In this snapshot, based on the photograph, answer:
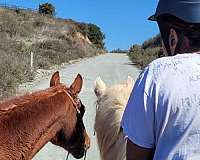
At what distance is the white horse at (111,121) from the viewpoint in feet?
11.9

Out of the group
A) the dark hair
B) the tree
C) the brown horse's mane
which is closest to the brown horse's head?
the brown horse's mane

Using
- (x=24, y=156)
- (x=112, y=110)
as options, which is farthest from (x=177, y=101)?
(x=24, y=156)

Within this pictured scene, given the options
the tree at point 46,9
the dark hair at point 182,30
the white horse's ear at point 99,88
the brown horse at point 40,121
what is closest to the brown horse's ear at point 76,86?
the brown horse at point 40,121

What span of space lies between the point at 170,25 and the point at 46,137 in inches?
96.9

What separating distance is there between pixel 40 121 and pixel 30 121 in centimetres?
→ 13

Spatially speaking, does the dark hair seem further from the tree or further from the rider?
the tree

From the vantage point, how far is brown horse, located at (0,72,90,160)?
400 centimetres

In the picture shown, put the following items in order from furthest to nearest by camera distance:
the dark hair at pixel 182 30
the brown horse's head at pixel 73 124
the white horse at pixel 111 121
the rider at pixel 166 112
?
the brown horse's head at pixel 73 124 < the white horse at pixel 111 121 < the dark hair at pixel 182 30 < the rider at pixel 166 112

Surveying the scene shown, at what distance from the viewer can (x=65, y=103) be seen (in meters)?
4.59

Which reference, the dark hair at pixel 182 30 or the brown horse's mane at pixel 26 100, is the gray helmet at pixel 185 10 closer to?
the dark hair at pixel 182 30

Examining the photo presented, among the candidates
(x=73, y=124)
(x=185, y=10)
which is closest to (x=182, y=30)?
(x=185, y=10)

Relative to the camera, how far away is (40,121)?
4355mm

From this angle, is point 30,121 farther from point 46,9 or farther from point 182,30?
point 46,9

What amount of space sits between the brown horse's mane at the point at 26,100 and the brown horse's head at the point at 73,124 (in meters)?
0.13
